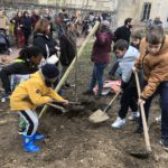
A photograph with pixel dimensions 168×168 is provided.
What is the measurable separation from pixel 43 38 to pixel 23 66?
68 centimetres

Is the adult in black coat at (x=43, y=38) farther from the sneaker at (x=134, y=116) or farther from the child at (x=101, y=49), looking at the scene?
the sneaker at (x=134, y=116)

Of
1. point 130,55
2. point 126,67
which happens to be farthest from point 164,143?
point 130,55

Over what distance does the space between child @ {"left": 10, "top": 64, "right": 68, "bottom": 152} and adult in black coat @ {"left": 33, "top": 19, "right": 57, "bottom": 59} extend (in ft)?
6.46

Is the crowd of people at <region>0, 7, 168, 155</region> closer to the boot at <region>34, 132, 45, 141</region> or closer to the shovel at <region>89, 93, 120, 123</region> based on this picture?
the boot at <region>34, 132, 45, 141</region>

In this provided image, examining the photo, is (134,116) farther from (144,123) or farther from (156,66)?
(156,66)

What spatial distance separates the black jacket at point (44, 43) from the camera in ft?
23.9

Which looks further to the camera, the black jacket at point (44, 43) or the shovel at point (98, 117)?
the black jacket at point (44, 43)

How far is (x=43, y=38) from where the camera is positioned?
24.2 feet

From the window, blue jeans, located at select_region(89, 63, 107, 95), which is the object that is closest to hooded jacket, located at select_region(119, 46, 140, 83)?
blue jeans, located at select_region(89, 63, 107, 95)

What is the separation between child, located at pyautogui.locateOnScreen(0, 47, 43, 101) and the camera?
6.52 metres

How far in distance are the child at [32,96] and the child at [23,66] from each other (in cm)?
121

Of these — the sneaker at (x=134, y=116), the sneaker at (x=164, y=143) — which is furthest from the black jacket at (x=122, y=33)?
the sneaker at (x=164, y=143)

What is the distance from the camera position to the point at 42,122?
254 inches

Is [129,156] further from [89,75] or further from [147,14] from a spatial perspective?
[147,14]
